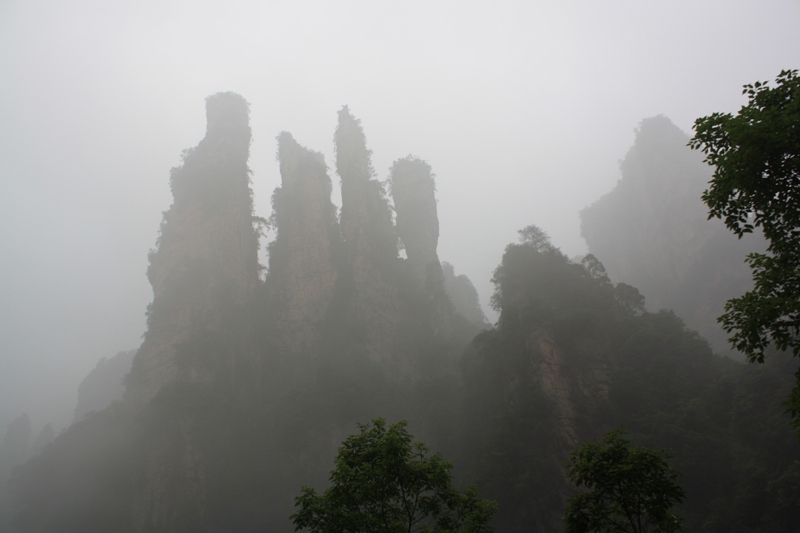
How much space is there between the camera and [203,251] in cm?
4338

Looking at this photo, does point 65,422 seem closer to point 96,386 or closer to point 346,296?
point 96,386

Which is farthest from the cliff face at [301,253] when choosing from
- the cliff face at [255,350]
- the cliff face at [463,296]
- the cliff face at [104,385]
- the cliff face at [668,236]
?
the cliff face at [668,236]

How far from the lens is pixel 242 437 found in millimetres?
35188

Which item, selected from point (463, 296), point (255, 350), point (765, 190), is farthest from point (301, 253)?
point (765, 190)

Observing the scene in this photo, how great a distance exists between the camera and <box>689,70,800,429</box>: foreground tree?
7488 mm

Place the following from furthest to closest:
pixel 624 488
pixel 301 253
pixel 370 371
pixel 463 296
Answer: pixel 463 296 → pixel 301 253 → pixel 370 371 → pixel 624 488

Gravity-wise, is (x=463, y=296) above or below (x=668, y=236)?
below

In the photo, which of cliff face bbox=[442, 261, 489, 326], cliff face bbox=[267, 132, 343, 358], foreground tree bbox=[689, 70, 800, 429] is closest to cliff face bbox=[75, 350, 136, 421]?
cliff face bbox=[267, 132, 343, 358]

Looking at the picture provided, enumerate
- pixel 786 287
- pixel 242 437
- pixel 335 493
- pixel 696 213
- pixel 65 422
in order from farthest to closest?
1. pixel 65 422
2. pixel 696 213
3. pixel 242 437
4. pixel 335 493
5. pixel 786 287

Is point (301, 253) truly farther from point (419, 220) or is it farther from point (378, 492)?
point (378, 492)

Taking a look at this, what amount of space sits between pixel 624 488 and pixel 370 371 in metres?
30.1

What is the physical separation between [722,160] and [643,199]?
231 ft

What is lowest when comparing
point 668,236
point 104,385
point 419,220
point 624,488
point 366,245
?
point 624,488

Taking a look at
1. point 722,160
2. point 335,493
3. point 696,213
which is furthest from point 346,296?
point 696,213
